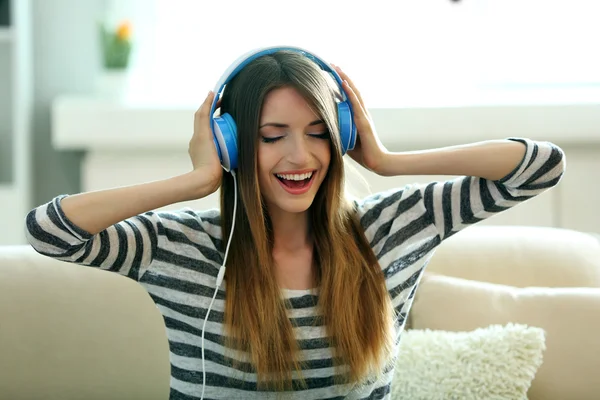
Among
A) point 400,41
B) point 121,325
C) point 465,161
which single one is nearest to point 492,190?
point 465,161

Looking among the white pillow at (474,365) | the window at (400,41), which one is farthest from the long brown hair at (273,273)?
the window at (400,41)

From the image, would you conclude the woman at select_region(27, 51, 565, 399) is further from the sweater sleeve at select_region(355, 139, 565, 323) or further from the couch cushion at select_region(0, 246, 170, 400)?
the couch cushion at select_region(0, 246, 170, 400)

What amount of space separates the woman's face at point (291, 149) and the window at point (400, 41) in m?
1.66

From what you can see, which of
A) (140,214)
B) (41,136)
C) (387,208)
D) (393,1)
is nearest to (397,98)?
(393,1)

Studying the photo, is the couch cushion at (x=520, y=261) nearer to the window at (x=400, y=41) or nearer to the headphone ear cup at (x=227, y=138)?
the headphone ear cup at (x=227, y=138)

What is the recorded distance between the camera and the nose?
129 centimetres

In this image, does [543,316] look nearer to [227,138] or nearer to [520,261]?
[520,261]

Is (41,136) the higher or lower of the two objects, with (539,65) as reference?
lower

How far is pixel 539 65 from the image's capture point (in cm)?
298

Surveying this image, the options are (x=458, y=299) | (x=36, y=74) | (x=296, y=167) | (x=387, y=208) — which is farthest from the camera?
(x=36, y=74)

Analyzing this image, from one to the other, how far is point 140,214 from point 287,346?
335mm

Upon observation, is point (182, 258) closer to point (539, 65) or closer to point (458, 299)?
point (458, 299)

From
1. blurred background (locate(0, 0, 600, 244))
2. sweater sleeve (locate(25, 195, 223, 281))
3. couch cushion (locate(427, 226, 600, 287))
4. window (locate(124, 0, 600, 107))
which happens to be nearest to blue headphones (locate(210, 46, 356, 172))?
sweater sleeve (locate(25, 195, 223, 281))

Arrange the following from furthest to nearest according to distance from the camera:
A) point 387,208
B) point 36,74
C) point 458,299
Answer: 1. point 36,74
2. point 458,299
3. point 387,208
